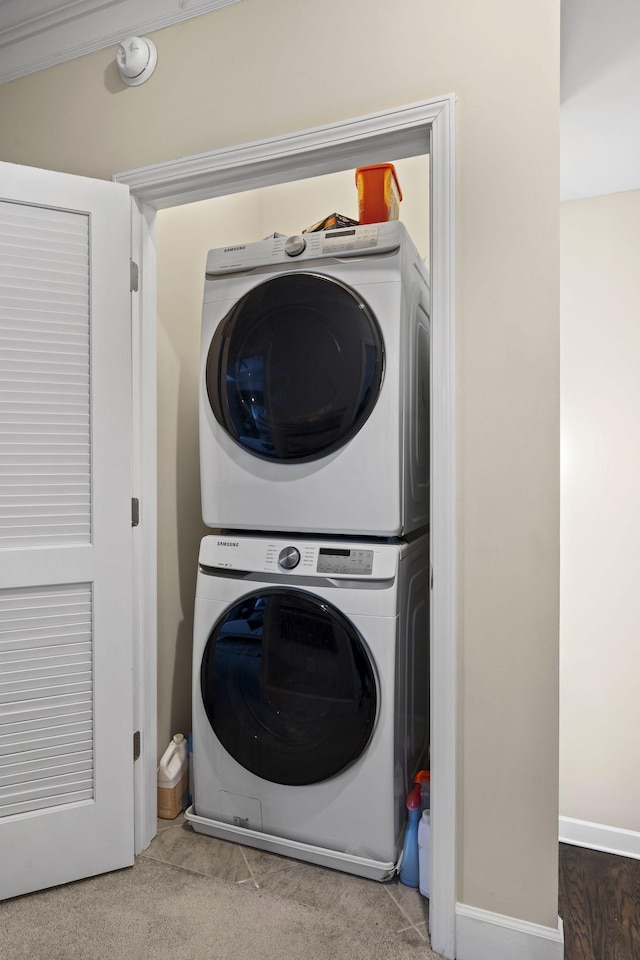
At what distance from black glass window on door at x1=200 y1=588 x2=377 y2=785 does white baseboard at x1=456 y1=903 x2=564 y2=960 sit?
0.46 m

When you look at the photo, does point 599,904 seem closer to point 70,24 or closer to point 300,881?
point 300,881

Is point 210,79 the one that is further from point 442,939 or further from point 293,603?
point 442,939

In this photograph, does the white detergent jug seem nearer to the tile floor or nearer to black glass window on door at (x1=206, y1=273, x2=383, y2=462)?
the tile floor

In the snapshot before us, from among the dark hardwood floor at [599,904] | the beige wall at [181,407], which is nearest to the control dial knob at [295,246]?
the beige wall at [181,407]

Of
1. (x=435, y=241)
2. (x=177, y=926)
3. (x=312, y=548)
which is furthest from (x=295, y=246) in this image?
(x=177, y=926)

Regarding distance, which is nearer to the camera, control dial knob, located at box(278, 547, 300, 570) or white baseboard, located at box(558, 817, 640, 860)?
control dial knob, located at box(278, 547, 300, 570)

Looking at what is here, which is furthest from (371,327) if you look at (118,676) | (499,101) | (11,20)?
(11,20)

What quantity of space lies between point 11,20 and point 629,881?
131 inches

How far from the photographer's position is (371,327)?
1.71 m

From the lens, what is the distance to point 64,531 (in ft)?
5.74

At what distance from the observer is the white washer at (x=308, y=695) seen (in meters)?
1.71

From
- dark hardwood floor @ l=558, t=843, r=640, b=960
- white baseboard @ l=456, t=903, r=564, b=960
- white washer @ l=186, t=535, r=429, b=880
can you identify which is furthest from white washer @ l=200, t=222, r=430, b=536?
dark hardwood floor @ l=558, t=843, r=640, b=960

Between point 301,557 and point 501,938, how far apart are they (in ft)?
3.40

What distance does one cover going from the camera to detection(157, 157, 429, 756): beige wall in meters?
2.19
